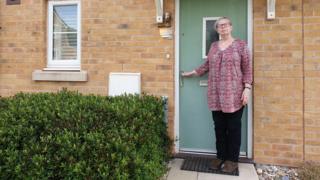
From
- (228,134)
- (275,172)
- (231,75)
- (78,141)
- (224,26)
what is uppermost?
(224,26)

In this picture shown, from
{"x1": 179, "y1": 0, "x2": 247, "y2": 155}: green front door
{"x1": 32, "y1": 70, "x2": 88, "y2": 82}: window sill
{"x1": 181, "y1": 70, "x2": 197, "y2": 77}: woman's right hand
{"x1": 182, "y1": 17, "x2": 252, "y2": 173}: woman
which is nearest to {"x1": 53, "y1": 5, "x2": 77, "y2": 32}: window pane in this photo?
{"x1": 32, "y1": 70, "x2": 88, "y2": 82}: window sill

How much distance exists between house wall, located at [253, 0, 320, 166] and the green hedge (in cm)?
160

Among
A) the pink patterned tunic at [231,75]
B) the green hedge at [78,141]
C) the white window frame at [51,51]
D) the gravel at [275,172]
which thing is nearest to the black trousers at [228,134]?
the pink patterned tunic at [231,75]

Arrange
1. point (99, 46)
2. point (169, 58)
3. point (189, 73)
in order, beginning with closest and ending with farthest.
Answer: point (189, 73)
point (169, 58)
point (99, 46)

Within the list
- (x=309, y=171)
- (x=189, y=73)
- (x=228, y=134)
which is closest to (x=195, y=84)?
(x=189, y=73)

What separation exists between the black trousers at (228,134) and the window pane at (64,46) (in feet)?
8.20

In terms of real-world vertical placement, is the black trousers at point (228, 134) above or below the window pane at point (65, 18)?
below

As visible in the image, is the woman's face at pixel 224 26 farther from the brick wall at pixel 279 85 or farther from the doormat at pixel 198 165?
the doormat at pixel 198 165

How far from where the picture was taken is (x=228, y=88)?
3531 mm

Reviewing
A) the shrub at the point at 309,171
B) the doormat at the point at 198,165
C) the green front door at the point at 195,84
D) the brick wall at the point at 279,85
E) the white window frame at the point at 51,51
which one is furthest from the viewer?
the white window frame at the point at 51,51

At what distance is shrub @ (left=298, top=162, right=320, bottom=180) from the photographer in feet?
A: 11.0

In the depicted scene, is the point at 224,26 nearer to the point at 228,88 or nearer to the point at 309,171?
the point at 228,88

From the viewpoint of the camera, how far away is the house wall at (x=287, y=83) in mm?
3750

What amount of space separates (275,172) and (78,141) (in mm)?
2608
